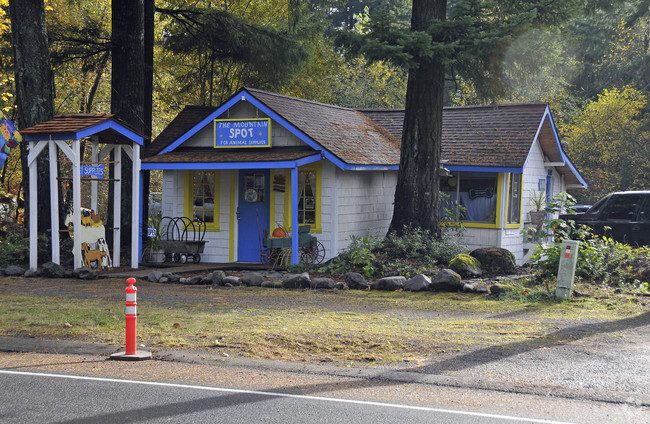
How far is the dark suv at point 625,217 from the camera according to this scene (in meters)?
19.7

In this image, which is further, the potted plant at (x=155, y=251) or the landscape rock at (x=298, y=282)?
the potted plant at (x=155, y=251)

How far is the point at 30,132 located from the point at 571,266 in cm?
1127

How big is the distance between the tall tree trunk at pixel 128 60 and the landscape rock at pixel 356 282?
8.29 m

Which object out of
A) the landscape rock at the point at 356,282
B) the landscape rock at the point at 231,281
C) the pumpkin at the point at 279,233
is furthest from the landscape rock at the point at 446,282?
the pumpkin at the point at 279,233

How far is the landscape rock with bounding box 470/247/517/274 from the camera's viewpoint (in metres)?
15.8

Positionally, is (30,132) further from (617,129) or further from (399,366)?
(617,129)

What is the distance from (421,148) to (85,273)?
27.2ft

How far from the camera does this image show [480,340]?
9359 millimetres

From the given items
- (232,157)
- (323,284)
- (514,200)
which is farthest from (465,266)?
(514,200)

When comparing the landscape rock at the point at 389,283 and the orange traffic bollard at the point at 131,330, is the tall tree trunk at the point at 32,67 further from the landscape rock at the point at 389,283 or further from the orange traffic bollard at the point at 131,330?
the orange traffic bollard at the point at 131,330

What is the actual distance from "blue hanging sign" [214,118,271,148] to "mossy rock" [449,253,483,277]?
600 cm

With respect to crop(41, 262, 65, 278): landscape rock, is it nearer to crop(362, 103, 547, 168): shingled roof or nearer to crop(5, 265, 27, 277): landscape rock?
crop(5, 265, 27, 277): landscape rock

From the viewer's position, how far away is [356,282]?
14188 mm

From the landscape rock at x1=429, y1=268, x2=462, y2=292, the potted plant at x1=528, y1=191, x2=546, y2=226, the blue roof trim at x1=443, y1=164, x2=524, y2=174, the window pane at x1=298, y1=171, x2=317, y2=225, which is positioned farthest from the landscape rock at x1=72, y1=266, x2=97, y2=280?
the potted plant at x1=528, y1=191, x2=546, y2=226
